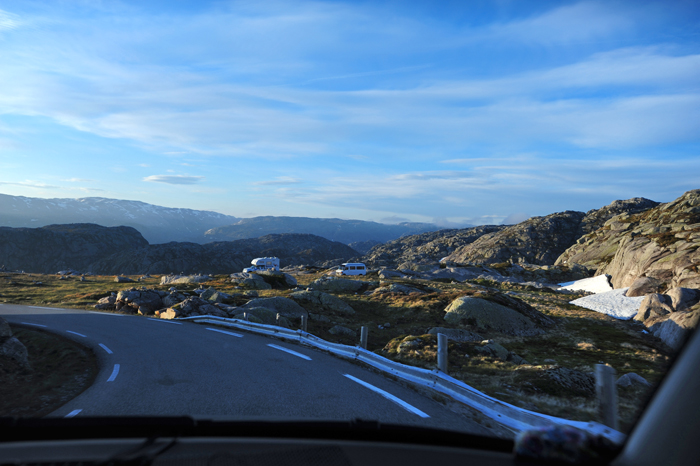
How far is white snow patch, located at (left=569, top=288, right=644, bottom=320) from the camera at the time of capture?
31911 millimetres

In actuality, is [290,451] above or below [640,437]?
below

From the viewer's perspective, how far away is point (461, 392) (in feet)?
28.2

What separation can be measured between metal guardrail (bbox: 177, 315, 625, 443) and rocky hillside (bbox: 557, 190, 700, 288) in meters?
36.9

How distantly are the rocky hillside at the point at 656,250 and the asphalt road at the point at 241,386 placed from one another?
126 feet

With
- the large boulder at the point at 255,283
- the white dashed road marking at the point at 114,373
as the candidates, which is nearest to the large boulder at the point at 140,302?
the large boulder at the point at 255,283

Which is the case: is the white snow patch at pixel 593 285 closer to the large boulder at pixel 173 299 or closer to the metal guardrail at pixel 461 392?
the metal guardrail at pixel 461 392

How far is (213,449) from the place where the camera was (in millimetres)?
2789

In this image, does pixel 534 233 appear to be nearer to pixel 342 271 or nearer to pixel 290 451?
pixel 342 271

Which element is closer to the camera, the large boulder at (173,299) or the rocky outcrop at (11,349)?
the rocky outcrop at (11,349)

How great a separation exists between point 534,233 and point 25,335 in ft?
534

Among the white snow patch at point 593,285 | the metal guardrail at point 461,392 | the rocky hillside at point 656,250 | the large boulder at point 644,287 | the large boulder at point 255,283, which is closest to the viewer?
the metal guardrail at point 461,392

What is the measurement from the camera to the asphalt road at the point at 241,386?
7477 millimetres

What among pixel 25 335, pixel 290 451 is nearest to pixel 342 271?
pixel 25 335

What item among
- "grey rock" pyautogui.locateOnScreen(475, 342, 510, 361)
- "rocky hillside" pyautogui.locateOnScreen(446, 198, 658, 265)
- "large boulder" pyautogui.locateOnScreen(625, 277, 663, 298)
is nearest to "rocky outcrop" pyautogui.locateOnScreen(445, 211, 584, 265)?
"rocky hillside" pyautogui.locateOnScreen(446, 198, 658, 265)
